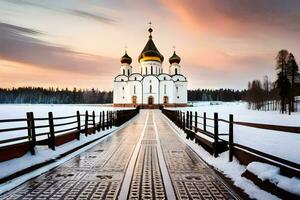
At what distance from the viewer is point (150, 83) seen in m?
92.8

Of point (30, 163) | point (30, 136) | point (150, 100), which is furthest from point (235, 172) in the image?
point (150, 100)

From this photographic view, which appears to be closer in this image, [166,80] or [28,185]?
[28,185]

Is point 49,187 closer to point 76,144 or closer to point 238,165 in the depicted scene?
point 238,165

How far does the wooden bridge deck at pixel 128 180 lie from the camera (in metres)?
5.57

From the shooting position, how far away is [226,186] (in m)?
6.22

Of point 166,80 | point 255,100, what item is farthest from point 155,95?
point 255,100

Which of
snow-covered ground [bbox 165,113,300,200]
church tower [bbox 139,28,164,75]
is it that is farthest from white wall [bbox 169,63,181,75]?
snow-covered ground [bbox 165,113,300,200]

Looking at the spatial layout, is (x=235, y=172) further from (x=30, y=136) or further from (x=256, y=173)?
(x=30, y=136)

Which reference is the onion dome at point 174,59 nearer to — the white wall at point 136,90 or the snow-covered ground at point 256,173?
the white wall at point 136,90

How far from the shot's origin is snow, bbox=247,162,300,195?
462cm

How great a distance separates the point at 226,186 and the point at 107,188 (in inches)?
→ 93.2

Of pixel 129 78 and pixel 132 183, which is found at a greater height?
pixel 129 78

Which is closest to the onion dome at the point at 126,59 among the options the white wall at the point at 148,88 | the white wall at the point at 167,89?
the white wall at the point at 148,88

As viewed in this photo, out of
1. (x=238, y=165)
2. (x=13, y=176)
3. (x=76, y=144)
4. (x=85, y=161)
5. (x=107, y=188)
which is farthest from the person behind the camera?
(x=76, y=144)
